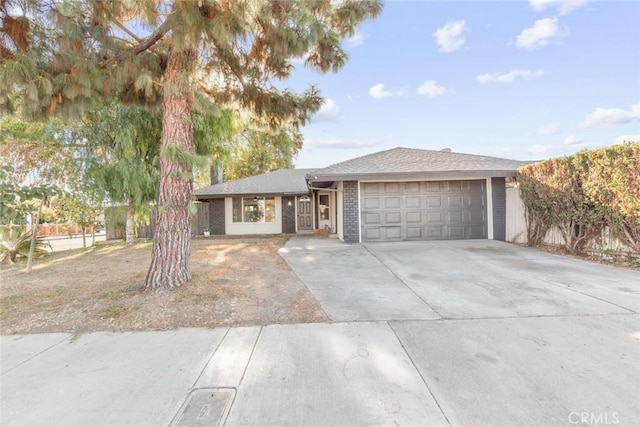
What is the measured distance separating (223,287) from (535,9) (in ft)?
36.3

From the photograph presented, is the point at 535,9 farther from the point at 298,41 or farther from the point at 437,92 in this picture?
the point at 298,41

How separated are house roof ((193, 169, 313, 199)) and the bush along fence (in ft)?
30.9

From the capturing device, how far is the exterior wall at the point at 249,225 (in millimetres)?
16281

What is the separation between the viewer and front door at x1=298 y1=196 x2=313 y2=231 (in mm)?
16484

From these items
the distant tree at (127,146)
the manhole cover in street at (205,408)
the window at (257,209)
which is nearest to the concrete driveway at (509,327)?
the manhole cover in street at (205,408)

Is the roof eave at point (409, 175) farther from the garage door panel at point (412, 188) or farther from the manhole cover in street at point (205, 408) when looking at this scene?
the manhole cover in street at point (205, 408)

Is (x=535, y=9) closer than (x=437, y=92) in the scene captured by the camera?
Yes

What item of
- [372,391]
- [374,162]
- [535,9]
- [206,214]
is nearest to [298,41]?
[372,391]

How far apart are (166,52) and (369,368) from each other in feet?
20.6

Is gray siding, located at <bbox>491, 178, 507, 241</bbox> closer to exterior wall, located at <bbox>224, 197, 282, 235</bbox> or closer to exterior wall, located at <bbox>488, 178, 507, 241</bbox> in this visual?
exterior wall, located at <bbox>488, 178, 507, 241</bbox>

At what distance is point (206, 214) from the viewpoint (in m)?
16.5

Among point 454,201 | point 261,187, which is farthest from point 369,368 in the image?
point 261,187

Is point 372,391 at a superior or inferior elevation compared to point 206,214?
inferior

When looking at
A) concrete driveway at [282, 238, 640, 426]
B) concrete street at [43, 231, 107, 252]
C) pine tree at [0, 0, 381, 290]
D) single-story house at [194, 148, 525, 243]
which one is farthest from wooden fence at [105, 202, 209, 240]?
pine tree at [0, 0, 381, 290]
